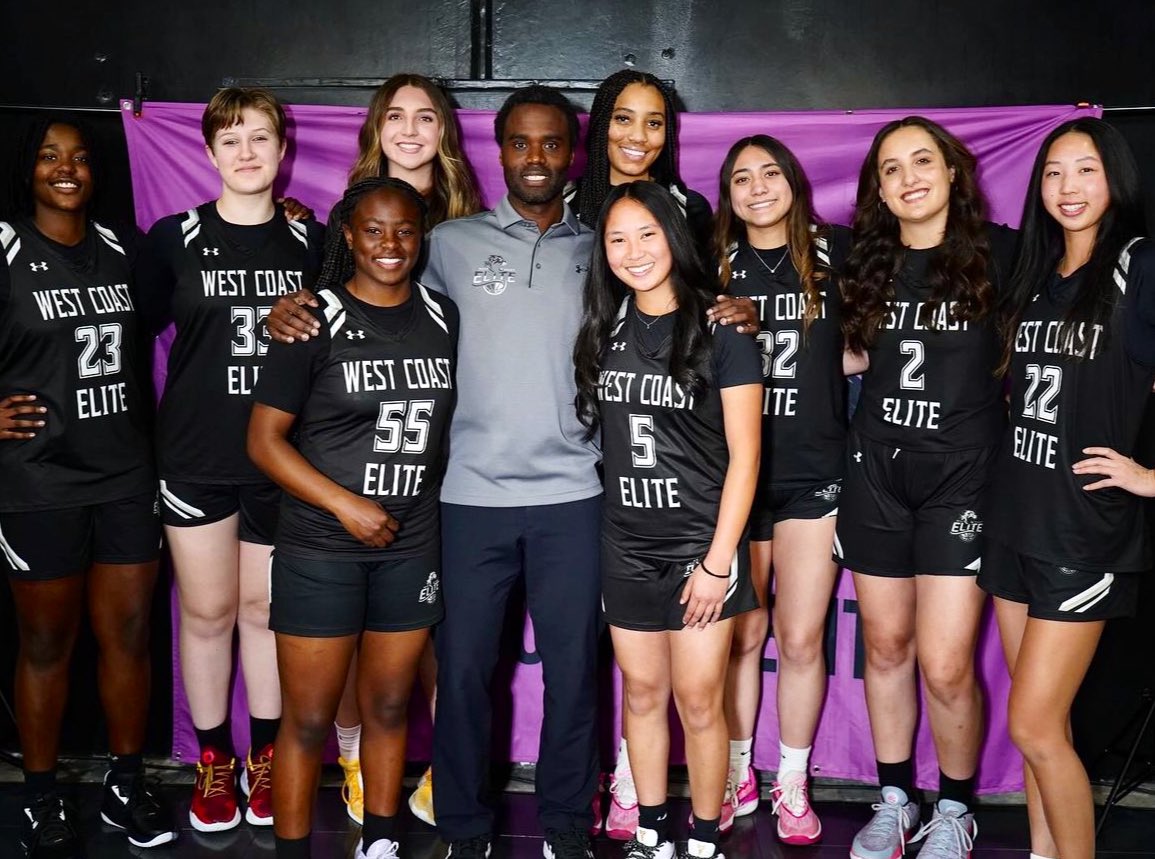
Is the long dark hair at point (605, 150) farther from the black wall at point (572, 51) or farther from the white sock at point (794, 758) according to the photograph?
the white sock at point (794, 758)

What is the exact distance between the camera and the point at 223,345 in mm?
2979

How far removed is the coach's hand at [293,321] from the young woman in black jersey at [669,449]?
62cm

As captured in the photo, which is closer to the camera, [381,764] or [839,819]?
[381,764]

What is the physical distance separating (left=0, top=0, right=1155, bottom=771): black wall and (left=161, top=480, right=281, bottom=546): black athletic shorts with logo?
3.56ft

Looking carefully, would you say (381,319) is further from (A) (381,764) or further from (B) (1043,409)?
(B) (1043,409)

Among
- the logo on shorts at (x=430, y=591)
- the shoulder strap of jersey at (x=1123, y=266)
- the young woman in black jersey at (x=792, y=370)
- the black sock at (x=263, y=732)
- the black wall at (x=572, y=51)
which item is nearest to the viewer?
the shoulder strap of jersey at (x=1123, y=266)

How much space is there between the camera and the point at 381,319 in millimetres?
2576

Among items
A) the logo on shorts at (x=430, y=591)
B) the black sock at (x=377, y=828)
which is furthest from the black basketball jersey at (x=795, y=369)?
the black sock at (x=377, y=828)

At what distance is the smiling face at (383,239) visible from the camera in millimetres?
2547

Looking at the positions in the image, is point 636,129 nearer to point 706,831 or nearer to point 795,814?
point 706,831

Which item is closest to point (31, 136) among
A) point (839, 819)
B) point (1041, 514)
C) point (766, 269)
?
point (766, 269)

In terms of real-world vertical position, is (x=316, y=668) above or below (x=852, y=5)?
below

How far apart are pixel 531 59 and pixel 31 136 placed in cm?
148

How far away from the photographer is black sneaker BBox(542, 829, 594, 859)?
288 centimetres
